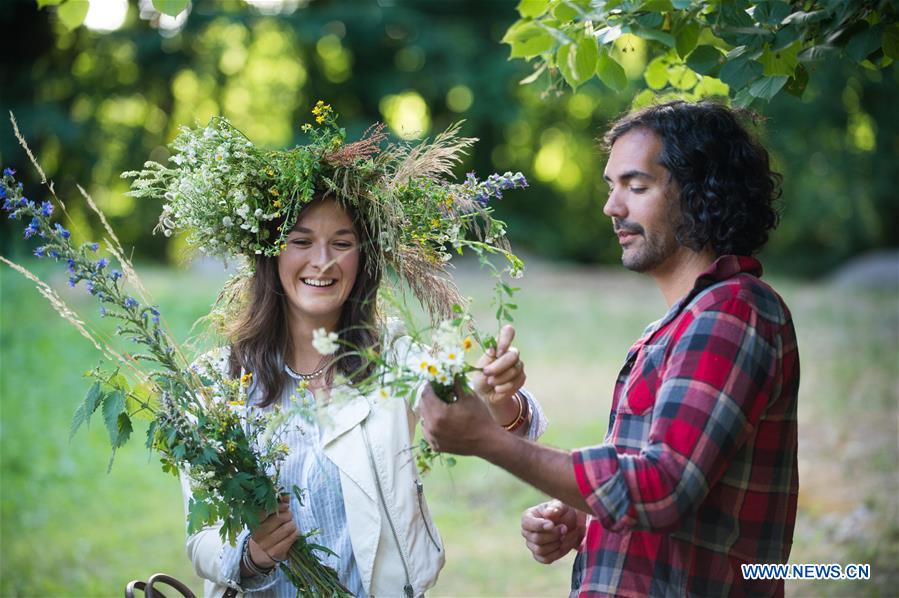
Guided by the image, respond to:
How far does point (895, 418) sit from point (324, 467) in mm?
7727

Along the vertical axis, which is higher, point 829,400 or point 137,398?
point 829,400

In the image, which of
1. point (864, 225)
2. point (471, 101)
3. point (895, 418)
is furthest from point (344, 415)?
point (864, 225)

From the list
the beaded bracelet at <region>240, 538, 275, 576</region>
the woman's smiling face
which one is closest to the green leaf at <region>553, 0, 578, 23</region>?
the woman's smiling face

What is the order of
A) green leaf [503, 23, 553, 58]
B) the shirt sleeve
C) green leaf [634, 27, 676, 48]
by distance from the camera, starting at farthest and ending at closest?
green leaf [634, 27, 676, 48], green leaf [503, 23, 553, 58], the shirt sleeve

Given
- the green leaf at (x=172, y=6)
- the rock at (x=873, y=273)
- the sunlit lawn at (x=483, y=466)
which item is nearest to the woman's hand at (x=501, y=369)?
the green leaf at (x=172, y=6)

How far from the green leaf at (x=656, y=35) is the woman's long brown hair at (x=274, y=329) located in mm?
1036

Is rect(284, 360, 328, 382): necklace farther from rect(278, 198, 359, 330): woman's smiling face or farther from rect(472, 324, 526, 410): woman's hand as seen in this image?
rect(472, 324, 526, 410): woman's hand

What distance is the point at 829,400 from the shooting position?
9.62 meters

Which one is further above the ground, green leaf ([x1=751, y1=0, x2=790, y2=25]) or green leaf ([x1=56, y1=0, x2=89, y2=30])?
green leaf ([x1=751, y1=0, x2=790, y2=25])

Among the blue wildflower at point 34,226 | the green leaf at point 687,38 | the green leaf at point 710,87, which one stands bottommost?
the blue wildflower at point 34,226

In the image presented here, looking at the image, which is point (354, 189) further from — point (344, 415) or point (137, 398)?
point (137, 398)

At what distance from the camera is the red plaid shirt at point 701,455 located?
2.00 meters

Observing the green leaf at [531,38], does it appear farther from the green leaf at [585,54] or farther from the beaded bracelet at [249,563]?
the beaded bracelet at [249,563]

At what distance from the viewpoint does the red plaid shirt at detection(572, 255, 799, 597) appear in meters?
2.00
